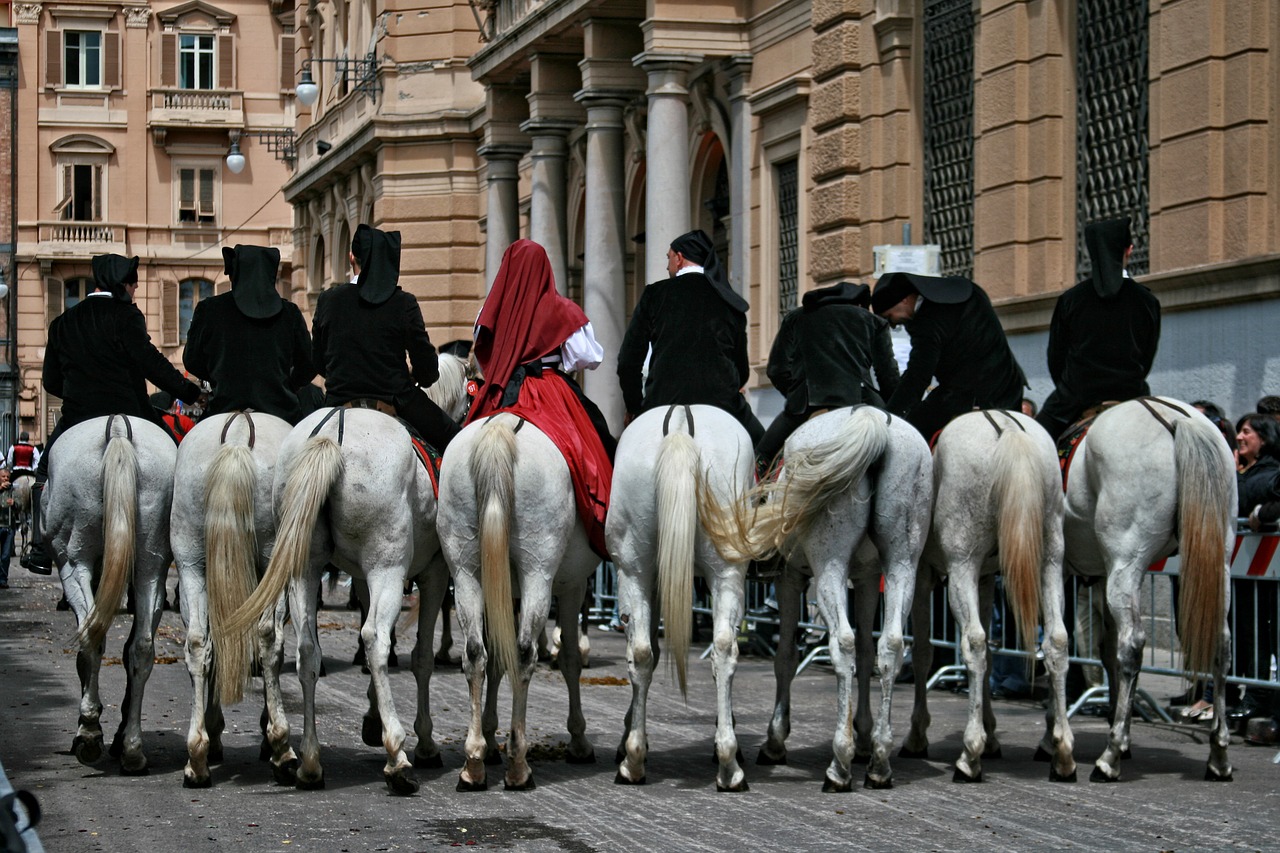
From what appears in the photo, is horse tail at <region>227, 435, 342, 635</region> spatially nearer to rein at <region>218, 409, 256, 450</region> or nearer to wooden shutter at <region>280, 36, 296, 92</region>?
rein at <region>218, 409, 256, 450</region>

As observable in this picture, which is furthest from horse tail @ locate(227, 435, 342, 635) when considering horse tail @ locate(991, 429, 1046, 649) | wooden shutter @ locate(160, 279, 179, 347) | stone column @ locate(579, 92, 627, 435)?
wooden shutter @ locate(160, 279, 179, 347)

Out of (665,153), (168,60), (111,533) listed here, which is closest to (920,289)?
(111,533)

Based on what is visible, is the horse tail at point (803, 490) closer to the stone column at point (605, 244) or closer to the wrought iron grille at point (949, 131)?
the wrought iron grille at point (949, 131)

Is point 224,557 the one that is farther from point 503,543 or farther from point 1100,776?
point 1100,776

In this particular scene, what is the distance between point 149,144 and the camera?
66688 mm

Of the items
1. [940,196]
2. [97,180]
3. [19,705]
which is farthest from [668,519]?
[97,180]

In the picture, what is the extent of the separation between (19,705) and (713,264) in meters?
6.12

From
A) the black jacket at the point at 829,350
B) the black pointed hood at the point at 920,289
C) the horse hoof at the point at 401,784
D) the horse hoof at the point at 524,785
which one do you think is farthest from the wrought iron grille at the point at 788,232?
the horse hoof at the point at 401,784

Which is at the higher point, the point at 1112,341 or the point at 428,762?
the point at 1112,341

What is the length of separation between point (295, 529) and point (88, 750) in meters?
2.10

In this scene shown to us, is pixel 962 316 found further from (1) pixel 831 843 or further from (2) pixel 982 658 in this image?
(1) pixel 831 843

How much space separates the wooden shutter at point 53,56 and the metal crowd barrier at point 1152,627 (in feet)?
173

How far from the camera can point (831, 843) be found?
8.45m

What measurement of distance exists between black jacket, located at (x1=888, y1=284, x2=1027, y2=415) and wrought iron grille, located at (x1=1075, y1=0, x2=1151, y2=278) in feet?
21.0
